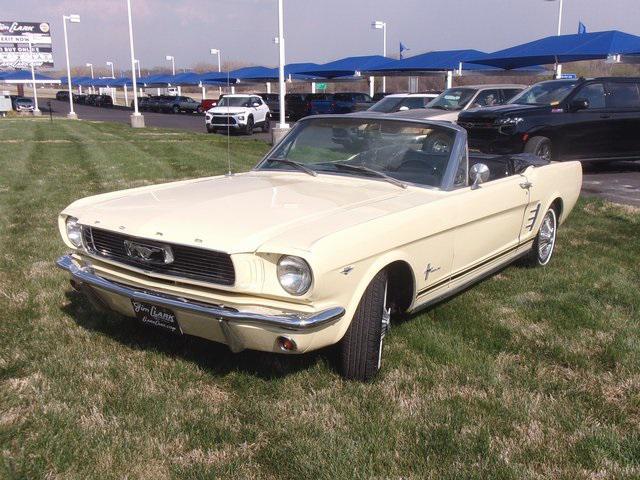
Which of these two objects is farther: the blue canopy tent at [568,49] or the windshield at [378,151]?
the blue canopy tent at [568,49]

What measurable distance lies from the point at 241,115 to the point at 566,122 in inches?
613

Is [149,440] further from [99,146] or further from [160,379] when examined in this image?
[99,146]

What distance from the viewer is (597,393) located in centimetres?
346

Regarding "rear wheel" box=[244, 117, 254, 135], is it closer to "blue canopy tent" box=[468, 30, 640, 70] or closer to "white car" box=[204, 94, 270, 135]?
"white car" box=[204, 94, 270, 135]

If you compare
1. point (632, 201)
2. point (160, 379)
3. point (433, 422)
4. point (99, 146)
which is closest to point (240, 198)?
point (160, 379)

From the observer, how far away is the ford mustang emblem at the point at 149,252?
335 cm

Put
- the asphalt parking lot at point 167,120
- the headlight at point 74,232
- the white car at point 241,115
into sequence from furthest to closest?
the asphalt parking lot at point 167,120
the white car at point 241,115
the headlight at point 74,232

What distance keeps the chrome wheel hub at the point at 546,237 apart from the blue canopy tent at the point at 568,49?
1236cm

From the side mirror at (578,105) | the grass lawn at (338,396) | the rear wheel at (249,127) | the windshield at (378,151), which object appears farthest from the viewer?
the rear wheel at (249,127)

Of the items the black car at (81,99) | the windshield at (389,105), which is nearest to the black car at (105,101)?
the black car at (81,99)

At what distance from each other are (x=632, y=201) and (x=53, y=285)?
7847 mm

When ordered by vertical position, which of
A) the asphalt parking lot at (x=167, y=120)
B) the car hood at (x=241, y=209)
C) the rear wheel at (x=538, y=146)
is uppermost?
the car hood at (x=241, y=209)

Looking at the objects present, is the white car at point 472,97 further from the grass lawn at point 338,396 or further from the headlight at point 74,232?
the headlight at point 74,232

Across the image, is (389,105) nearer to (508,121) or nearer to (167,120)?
(508,121)
